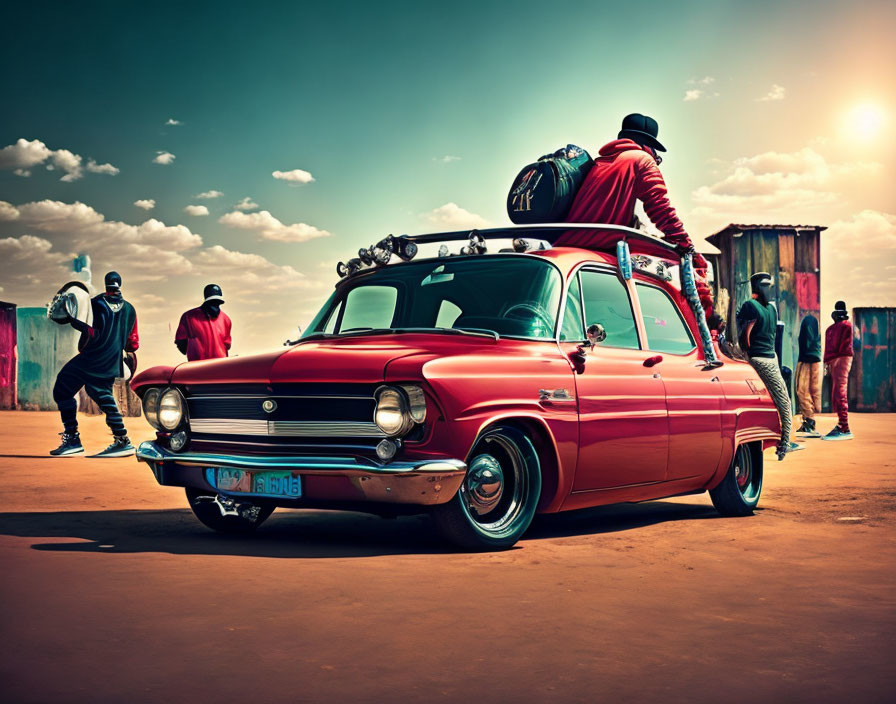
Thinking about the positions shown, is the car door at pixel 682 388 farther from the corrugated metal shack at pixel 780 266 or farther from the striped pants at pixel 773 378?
the corrugated metal shack at pixel 780 266

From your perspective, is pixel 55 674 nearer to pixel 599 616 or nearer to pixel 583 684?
pixel 583 684

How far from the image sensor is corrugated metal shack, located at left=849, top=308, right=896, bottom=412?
24.9 meters

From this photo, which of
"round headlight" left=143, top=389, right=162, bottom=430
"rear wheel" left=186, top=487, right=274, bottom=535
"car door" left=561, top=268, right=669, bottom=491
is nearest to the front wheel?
"car door" left=561, top=268, right=669, bottom=491

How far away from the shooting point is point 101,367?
512 inches

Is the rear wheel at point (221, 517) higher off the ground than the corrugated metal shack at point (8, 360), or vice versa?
the corrugated metal shack at point (8, 360)

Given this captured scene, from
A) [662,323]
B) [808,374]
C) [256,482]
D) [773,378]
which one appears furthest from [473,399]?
[808,374]

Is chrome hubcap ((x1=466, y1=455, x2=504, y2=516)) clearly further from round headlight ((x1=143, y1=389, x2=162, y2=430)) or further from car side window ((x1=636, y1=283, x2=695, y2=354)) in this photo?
round headlight ((x1=143, y1=389, x2=162, y2=430))

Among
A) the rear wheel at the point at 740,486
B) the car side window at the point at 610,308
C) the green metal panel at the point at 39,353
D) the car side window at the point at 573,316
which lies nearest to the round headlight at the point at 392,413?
the car side window at the point at 573,316

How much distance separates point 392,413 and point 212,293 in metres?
7.21

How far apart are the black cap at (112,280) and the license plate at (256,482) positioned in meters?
7.55

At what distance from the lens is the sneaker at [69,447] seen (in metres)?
13.1

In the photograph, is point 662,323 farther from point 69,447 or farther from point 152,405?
point 69,447

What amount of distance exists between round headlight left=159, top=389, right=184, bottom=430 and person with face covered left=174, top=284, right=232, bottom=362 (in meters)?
5.34

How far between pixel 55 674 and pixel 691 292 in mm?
5654
